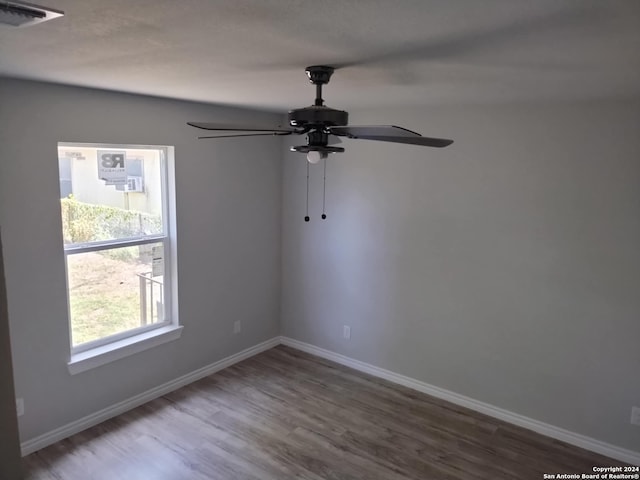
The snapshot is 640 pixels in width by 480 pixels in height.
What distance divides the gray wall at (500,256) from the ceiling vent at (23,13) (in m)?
2.93

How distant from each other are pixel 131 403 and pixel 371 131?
3037 mm

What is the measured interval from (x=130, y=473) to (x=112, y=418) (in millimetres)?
736

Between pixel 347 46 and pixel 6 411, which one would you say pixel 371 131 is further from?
pixel 6 411

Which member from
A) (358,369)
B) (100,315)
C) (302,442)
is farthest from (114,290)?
(358,369)

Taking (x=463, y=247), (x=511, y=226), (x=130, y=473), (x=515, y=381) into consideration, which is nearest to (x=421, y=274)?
(x=463, y=247)

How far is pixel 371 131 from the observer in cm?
194

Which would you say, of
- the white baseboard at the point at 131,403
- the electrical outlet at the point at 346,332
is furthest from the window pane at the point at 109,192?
the electrical outlet at the point at 346,332

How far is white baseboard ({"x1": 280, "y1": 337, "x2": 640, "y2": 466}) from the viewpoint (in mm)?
3256

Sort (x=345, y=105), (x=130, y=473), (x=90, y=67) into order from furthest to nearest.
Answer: (x=345, y=105), (x=130, y=473), (x=90, y=67)

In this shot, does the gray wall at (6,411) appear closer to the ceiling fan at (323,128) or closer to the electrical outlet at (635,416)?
the ceiling fan at (323,128)

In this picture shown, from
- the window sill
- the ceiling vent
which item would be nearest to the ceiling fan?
the ceiling vent

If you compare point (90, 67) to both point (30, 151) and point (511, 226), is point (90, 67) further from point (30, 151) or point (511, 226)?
point (511, 226)

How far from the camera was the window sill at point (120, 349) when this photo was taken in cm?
334

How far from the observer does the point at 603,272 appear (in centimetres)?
317
